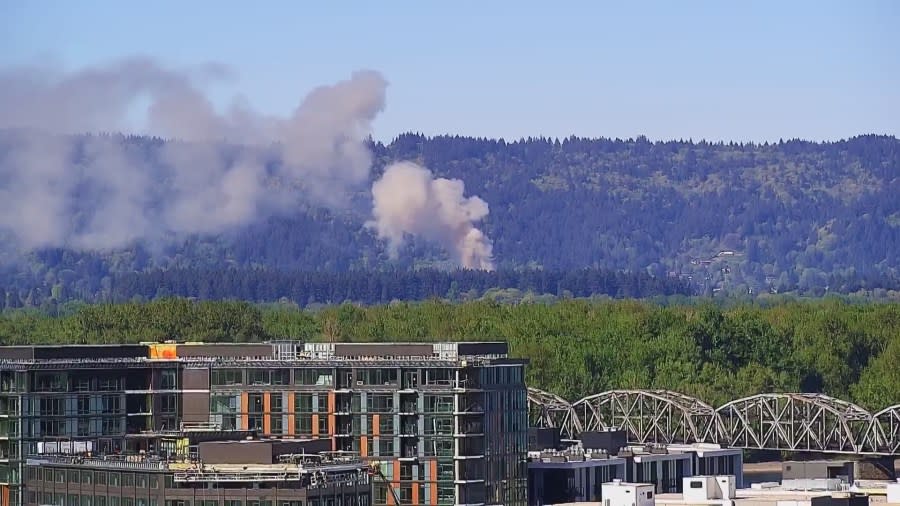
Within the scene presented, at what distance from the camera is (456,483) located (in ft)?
431

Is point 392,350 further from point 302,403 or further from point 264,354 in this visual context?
point 264,354

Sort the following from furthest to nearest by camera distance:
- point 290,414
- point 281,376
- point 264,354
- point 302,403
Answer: point 264,354
point 281,376
point 290,414
point 302,403

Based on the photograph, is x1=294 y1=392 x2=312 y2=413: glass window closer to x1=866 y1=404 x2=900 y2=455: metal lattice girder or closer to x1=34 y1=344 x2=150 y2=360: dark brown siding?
x1=34 y1=344 x2=150 y2=360: dark brown siding

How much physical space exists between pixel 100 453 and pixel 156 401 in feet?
64.3

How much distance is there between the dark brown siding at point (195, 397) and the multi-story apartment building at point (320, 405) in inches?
2.0

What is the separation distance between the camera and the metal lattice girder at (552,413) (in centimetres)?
19225

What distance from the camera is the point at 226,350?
Result: 143000mm

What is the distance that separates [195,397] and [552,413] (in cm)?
6157

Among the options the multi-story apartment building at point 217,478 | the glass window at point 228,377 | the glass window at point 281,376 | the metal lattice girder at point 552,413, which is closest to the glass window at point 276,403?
the glass window at point 281,376

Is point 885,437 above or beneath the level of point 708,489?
above

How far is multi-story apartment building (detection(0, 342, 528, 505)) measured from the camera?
132m

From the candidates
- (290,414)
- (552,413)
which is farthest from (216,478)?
(552,413)

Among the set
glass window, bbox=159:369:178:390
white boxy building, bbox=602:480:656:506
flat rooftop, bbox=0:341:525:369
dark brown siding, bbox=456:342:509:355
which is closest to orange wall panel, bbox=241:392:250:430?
flat rooftop, bbox=0:341:525:369

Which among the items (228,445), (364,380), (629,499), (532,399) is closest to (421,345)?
(364,380)
